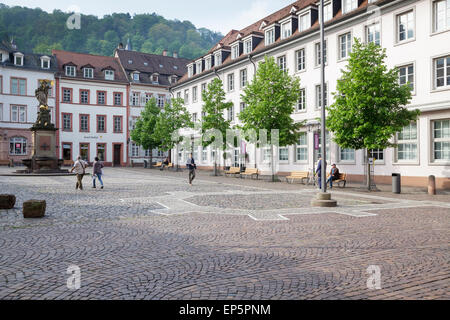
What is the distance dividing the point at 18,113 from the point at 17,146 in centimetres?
442

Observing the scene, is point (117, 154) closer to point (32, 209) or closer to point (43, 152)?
point (43, 152)

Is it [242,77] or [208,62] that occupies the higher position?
[208,62]

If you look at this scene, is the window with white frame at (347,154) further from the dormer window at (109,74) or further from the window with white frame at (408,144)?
the dormer window at (109,74)

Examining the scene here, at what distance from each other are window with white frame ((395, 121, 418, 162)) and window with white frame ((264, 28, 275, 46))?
15593 mm

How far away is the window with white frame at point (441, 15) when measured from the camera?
825 inches

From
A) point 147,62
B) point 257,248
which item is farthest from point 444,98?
point 147,62

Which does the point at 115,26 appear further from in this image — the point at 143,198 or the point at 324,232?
the point at 324,232

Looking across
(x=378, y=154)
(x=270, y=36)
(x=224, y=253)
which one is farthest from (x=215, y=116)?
(x=224, y=253)

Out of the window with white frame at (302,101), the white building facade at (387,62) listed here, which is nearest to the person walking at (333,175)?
the white building facade at (387,62)

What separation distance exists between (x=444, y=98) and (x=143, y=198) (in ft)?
53.9

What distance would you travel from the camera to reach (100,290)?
4.60m

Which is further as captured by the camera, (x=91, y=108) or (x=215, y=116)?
(x=91, y=108)

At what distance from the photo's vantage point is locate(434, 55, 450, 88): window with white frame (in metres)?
20.9

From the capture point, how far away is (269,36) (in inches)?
1379
